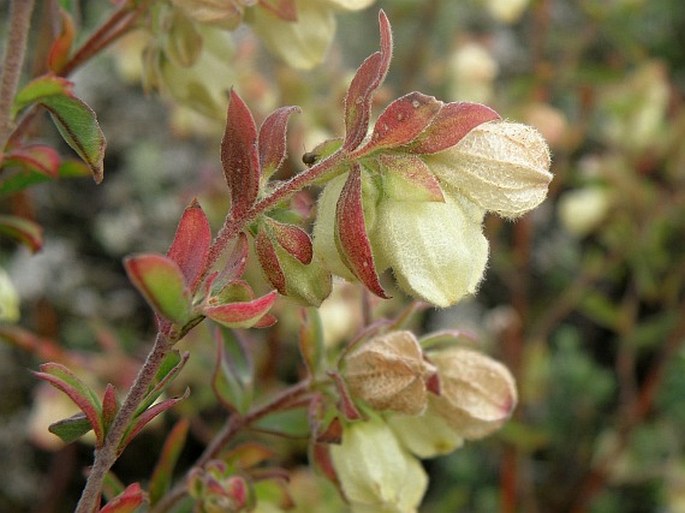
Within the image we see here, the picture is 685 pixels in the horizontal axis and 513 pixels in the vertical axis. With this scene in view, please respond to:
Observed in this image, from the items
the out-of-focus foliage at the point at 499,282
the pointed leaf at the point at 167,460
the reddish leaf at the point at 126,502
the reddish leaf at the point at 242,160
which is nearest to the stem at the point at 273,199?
the reddish leaf at the point at 242,160

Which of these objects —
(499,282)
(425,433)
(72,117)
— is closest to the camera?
(72,117)

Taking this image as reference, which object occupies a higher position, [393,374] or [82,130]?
[82,130]

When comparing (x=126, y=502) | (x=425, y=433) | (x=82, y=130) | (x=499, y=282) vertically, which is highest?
(x=82, y=130)

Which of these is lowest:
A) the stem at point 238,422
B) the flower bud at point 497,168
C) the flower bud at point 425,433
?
the flower bud at point 425,433

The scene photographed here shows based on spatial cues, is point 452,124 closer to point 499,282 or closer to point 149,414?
point 149,414

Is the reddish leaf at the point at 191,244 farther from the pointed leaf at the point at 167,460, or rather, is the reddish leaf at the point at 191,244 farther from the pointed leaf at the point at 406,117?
the pointed leaf at the point at 167,460

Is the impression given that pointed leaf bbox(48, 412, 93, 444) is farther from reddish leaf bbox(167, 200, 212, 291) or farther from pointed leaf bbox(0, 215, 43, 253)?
pointed leaf bbox(0, 215, 43, 253)

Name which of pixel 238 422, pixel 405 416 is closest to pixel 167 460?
pixel 238 422
